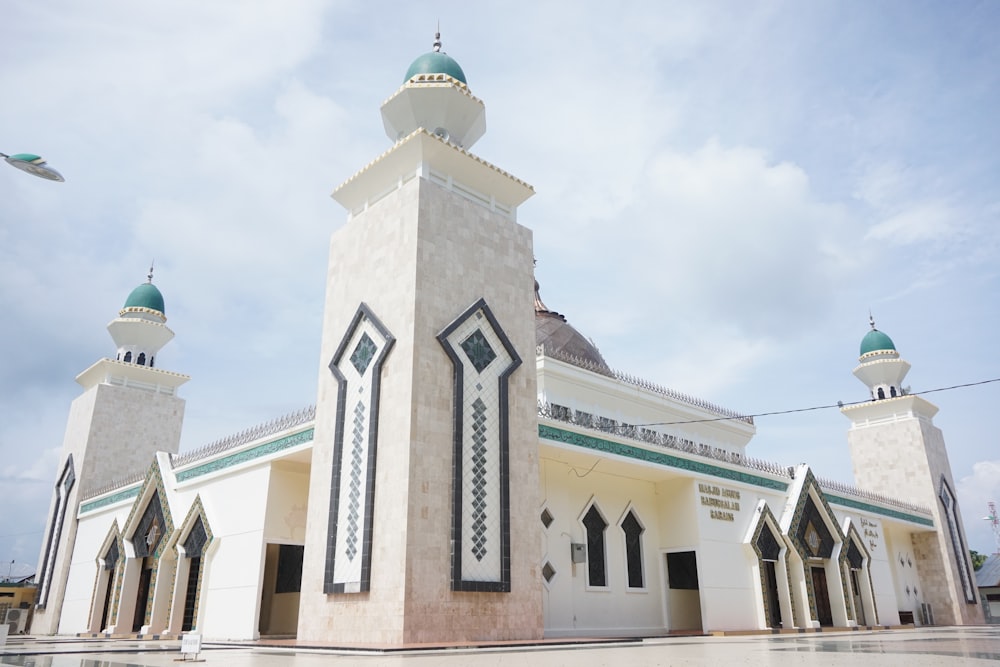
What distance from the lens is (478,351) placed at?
32.8 feet

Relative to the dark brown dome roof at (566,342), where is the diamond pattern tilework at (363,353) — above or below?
below

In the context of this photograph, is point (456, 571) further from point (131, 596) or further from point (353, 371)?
point (131, 596)

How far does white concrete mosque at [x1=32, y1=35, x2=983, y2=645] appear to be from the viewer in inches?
357

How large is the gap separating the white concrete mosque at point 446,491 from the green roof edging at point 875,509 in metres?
0.08

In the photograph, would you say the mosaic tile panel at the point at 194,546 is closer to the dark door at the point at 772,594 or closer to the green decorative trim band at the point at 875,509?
the dark door at the point at 772,594

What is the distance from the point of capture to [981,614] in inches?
862

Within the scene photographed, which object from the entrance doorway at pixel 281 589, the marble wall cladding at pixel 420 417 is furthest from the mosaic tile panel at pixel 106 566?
the marble wall cladding at pixel 420 417

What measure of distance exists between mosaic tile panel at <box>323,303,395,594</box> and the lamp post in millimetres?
4318

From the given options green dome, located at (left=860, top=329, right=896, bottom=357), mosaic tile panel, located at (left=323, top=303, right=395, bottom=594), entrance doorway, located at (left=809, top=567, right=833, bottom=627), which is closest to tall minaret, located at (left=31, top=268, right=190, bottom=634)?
mosaic tile panel, located at (left=323, top=303, right=395, bottom=594)

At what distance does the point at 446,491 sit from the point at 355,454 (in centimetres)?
143

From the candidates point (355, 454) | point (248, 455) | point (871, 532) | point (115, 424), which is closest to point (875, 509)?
point (871, 532)

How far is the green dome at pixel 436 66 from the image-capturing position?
462 inches

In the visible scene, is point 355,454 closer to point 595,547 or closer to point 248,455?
point 248,455

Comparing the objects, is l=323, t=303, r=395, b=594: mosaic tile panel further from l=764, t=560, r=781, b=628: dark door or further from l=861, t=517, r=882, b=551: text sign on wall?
l=861, t=517, r=882, b=551: text sign on wall
